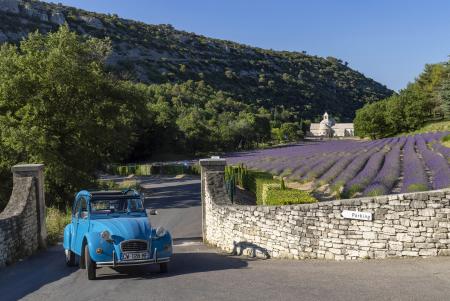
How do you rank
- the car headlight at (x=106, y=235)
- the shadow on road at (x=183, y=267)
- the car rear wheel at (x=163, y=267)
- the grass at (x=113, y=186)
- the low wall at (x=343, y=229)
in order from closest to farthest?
the low wall at (x=343, y=229) < the car headlight at (x=106, y=235) < the shadow on road at (x=183, y=267) < the car rear wheel at (x=163, y=267) < the grass at (x=113, y=186)

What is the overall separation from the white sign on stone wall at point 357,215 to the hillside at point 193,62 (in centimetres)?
10052

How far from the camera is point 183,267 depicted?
1155cm

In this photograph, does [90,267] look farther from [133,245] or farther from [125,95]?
[125,95]

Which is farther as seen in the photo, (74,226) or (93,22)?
(93,22)

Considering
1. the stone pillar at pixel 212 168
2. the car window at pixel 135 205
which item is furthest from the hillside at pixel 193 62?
the car window at pixel 135 205

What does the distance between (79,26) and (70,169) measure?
386 feet

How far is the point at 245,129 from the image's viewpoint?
93562mm

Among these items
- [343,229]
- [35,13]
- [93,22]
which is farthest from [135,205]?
[93,22]

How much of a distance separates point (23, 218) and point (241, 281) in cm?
770

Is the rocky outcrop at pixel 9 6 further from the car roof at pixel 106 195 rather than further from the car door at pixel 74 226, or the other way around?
the car roof at pixel 106 195

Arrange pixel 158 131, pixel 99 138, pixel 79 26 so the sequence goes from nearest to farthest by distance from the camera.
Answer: pixel 99 138 → pixel 158 131 → pixel 79 26

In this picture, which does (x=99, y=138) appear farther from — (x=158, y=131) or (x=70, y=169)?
(x=158, y=131)

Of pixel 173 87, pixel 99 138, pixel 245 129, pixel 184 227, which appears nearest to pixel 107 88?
pixel 99 138

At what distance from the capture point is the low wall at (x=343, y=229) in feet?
31.6
